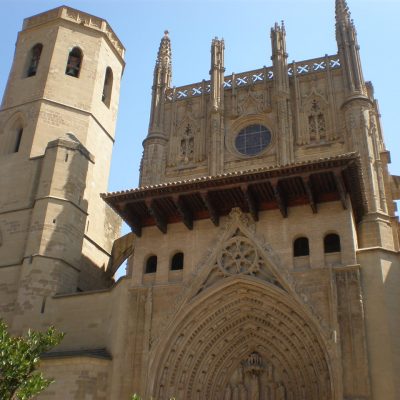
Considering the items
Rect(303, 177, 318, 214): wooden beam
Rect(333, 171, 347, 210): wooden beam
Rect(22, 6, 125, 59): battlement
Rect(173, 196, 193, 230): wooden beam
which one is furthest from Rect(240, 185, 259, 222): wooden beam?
Rect(22, 6, 125, 59): battlement

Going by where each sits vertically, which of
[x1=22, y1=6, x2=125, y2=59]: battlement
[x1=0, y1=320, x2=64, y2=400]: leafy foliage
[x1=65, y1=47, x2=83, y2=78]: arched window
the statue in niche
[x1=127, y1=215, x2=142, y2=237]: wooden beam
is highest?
[x1=22, y1=6, x2=125, y2=59]: battlement

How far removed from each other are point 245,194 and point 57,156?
658 cm

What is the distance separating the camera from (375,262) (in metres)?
12.0

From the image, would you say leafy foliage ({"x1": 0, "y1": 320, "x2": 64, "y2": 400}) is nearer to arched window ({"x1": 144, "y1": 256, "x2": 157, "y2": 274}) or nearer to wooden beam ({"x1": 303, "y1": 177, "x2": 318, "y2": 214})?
arched window ({"x1": 144, "y1": 256, "x2": 157, "y2": 274})

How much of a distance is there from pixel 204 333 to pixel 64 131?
866 cm

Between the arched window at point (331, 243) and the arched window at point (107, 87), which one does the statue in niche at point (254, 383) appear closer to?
the arched window at point (331, 243)

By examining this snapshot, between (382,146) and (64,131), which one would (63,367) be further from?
(382,146)

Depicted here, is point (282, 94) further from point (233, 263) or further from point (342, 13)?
point (233, 263)

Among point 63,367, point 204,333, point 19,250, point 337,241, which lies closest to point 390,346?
point 337,241

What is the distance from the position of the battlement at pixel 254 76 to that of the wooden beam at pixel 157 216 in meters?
6.25

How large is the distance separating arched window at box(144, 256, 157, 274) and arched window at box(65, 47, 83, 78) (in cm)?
840

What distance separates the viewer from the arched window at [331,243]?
12.6 metres

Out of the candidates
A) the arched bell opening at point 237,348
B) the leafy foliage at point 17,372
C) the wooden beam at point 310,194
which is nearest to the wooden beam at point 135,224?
the arched bell opening at point 237,348

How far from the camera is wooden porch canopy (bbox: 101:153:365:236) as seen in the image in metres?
12.5
